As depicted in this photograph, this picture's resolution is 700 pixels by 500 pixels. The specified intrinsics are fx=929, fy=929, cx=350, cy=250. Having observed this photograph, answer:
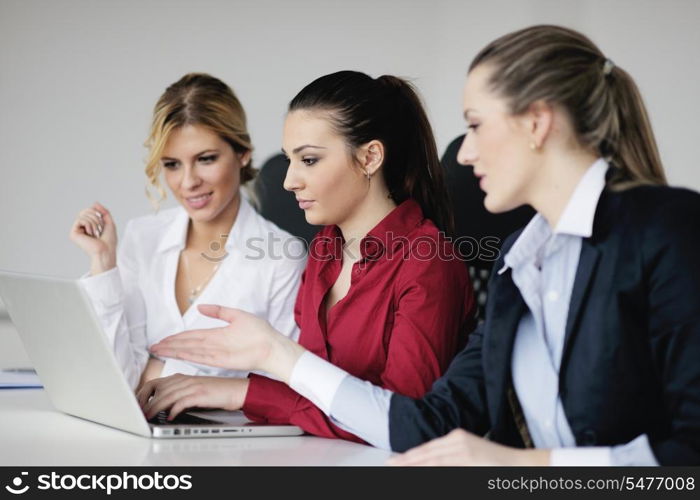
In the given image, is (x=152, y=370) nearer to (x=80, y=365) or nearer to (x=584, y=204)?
(x=80, y=365)

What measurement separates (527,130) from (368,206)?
627mm

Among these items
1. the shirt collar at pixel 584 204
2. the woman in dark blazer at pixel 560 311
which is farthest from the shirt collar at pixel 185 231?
the shirt collar at pixel 584 204

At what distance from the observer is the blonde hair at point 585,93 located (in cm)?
131

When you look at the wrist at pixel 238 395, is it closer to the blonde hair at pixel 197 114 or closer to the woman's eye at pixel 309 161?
the woman's eye at pixel 309 161

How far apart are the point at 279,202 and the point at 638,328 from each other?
1.73 m

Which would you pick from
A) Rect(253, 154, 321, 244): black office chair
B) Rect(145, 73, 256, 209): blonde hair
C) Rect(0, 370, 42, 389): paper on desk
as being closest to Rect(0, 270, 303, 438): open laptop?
Rect(0, 370, 42, 389): paper on desk

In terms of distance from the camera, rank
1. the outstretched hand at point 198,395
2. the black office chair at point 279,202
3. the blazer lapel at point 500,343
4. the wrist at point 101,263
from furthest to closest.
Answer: the black office chair at point 279,202, the wrist at point 101,263, the outstretched hand at point 198,395, the blazer lapel at point 500,343

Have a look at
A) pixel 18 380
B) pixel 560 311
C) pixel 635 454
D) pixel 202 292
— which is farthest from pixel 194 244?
pixel 635 454

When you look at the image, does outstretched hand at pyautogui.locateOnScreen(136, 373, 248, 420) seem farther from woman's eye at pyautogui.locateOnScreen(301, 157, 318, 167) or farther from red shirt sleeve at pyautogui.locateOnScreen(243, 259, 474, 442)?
woman's eye at pyautogui.locateOnScreen(301, 157, 318, 167)

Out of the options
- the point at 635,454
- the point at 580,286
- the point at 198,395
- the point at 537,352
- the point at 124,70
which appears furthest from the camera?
the point at 124,70

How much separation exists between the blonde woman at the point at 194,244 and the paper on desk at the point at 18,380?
236 millimetres

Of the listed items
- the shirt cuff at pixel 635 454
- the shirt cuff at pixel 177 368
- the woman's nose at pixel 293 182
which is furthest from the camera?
the shirt cuff at pixel 177 368

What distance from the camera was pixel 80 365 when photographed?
1.52 metres

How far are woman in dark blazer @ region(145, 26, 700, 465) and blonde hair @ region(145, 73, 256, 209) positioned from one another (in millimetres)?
943
